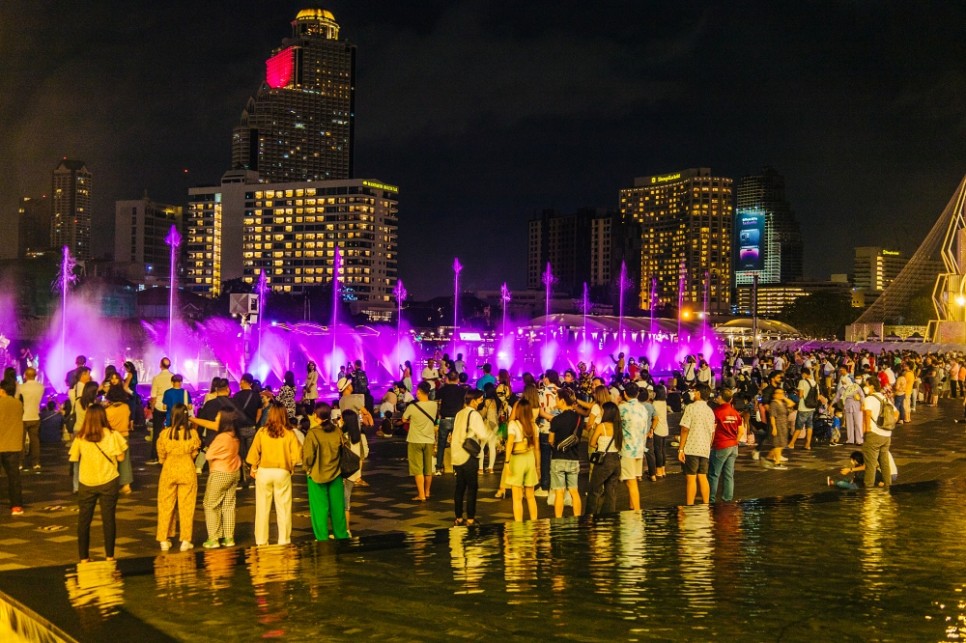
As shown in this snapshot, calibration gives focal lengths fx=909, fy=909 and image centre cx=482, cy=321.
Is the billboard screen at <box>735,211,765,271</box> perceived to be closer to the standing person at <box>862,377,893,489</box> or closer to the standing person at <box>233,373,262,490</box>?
the standing person at <box>862,377,893,489</box>

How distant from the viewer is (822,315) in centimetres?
13050

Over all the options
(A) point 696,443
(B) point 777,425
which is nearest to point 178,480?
(A) point 696,443

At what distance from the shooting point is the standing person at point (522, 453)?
418 inches

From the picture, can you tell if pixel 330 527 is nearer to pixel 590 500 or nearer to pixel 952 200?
pixel 590 500

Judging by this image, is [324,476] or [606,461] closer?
[324,476]

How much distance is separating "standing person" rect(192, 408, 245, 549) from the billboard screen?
164m

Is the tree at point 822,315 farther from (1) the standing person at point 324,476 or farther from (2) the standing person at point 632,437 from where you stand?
(1) the standing person at point 324,476

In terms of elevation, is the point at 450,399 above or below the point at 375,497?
above

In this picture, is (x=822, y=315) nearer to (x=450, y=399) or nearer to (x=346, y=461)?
(x=450, y=399)

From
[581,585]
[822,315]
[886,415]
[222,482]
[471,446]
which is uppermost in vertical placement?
[822,315]

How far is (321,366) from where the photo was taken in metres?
38.8

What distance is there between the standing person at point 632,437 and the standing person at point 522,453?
1308 mm

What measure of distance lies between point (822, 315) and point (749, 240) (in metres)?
40.8

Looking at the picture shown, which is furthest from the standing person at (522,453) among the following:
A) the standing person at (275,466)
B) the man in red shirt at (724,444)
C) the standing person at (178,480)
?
the standing person at (178,480)
